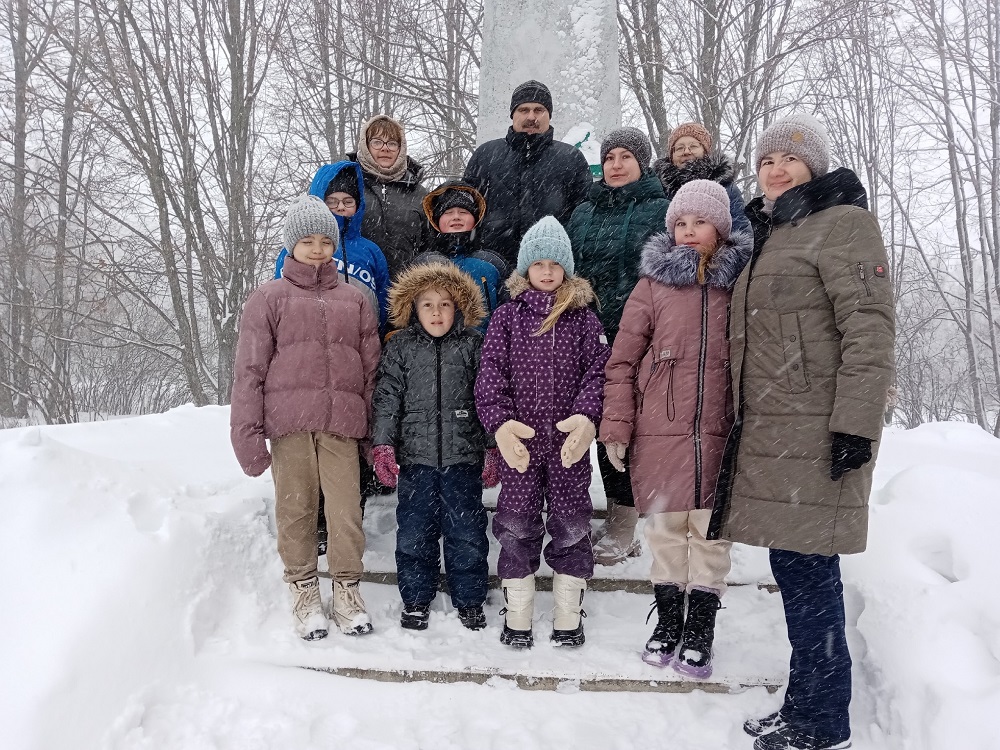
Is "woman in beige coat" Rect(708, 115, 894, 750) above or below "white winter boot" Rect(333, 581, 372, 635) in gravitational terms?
above

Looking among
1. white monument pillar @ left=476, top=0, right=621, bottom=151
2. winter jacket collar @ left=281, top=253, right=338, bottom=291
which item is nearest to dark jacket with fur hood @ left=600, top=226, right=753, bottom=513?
winter jacket collar @ left=281, top=253, right=338, bottom=291

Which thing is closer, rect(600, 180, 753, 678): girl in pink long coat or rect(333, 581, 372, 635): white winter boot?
rect(600, 180, 753, 678): girl in pink long coat

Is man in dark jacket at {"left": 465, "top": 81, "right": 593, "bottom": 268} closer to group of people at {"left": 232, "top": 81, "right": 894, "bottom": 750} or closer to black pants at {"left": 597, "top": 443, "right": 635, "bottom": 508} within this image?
group of people at {"left": 232, "top": 81, "right": 894, "bottom": 750}

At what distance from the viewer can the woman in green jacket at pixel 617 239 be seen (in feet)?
9.85

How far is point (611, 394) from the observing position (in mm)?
2465

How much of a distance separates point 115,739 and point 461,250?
Result: 8.02ft

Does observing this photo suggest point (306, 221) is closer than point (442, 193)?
Yes

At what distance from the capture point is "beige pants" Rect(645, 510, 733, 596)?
2336mm

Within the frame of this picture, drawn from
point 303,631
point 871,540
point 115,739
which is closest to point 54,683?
point 115,739

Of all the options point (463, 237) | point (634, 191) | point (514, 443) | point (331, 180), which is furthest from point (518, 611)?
point (331, 180)

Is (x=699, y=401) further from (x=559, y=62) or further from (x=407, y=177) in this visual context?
(x=559, y=62)

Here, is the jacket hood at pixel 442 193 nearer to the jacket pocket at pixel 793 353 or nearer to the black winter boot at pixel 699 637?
the jacket pocket at pixel 793 353

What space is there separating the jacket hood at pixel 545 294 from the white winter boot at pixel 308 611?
152 centimetres

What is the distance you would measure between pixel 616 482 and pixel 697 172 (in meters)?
1.57
